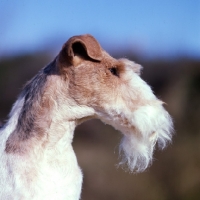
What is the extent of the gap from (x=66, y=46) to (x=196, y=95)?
7.79m

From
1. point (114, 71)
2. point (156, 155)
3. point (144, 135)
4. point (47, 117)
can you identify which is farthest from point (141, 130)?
point (156, 155)

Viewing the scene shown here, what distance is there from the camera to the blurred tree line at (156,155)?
29.7ft

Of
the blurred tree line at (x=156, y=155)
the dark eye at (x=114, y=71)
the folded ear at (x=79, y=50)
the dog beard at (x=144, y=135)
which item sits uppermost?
the folded ear at (x=79, y=50)

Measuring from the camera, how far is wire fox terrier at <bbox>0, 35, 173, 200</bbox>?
2984mm

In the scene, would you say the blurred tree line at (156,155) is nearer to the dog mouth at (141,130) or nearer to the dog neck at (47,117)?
the dog mouth at (141,130)

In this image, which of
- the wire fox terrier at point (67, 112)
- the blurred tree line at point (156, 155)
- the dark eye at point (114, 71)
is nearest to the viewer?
the wire fox terrier at point (67, 112)

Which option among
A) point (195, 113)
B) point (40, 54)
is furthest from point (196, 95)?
point (40, 54)

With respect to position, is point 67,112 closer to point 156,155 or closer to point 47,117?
point 47,117

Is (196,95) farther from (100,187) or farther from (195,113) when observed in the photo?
(100,187)

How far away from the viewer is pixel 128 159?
3451 mm

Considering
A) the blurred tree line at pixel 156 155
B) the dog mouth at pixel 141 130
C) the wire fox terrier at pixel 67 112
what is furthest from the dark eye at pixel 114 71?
the blurred tree line at pixel 156 155

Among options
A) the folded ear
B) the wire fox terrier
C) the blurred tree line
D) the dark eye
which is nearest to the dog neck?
the wire fox terrier

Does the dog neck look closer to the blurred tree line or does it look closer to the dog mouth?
the dog mouth

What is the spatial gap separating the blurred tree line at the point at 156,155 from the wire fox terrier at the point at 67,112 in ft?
17.2
